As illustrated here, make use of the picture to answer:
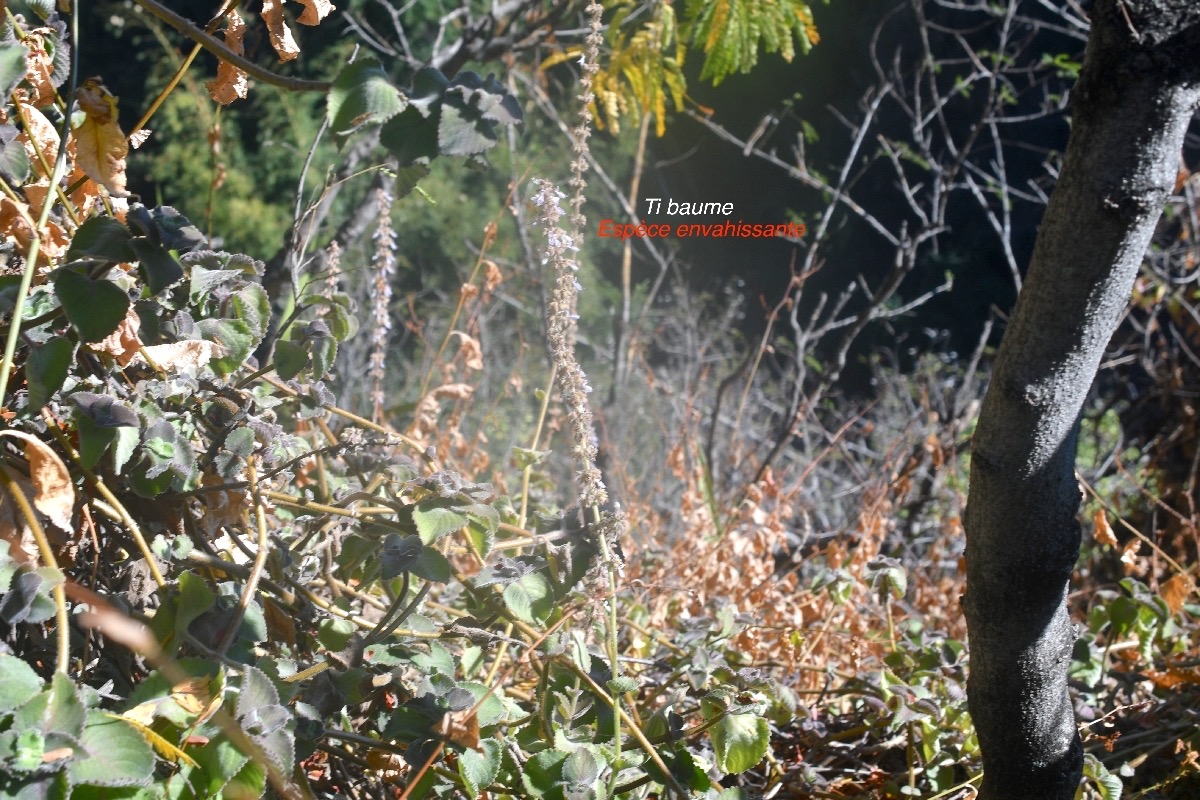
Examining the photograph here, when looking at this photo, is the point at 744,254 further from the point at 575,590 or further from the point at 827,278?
the point at 575,590

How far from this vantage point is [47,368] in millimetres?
962

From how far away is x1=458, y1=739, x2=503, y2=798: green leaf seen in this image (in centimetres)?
104

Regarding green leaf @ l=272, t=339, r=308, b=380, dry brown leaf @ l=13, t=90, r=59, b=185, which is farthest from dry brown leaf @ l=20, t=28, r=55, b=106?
green leaf @ l=272, t=339, r=308, b=380

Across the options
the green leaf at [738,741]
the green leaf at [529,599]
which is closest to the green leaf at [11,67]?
the green leaf at [529,599]

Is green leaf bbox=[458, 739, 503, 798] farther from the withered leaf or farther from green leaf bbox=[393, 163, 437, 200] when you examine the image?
green leaf bbox=[393, 163, 437, 200]

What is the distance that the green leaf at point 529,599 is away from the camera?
3.79 ft

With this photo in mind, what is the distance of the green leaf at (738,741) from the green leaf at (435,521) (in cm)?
38

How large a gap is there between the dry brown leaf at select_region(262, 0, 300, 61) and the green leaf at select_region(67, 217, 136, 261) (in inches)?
9.7

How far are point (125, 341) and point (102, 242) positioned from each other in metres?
0.16

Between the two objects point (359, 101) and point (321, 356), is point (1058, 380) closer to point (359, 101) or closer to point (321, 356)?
point (359, 101)

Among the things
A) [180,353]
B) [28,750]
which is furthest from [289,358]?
[28,750]

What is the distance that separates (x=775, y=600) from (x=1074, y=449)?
4.29 ft

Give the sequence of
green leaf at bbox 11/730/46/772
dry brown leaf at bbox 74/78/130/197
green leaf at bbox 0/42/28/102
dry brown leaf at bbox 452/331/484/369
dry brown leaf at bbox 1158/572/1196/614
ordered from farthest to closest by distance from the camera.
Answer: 1. dry brown leaf at bbox 452/331/484/369
2. dry brown leaf at bbox 1158/572/1196/614
3. dry brown leaf at bbox 74/78/130/197
4. green leaf at bbox 0/42/28/102
5. green leaf at bbox 11/730/46/772

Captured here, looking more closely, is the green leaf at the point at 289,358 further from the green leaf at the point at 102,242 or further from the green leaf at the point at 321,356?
the green leaf at the point at 102,242
